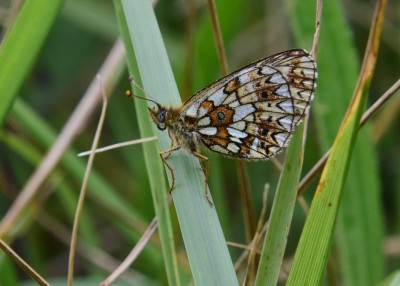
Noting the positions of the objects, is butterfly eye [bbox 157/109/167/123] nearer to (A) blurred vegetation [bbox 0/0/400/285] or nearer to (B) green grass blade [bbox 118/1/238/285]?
(B) green grass blade [bbox 118/1/238/285]

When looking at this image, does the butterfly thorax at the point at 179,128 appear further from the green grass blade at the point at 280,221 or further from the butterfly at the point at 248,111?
the green grass blade at the point at 280,221

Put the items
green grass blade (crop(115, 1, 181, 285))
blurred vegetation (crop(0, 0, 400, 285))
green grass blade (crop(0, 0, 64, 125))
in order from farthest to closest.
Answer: blurred vegetation (crop(0, 0, 400, 285))
green grass blade (crop(0, 0, 64, 125))
green grass blade (crop(115, 1, 181, 285))

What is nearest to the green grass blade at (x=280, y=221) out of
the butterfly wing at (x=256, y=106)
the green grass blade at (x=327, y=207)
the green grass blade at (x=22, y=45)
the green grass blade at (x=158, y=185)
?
the green grass blade at (x=327, y=207)

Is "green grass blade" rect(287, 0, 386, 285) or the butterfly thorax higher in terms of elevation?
the butterfly thorax

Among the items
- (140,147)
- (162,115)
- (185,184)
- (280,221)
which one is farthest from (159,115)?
(140,147)

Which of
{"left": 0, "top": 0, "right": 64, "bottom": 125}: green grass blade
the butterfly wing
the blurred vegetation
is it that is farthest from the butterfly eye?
the blurred vegetation

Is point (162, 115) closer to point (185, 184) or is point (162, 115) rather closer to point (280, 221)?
point (185, 184)

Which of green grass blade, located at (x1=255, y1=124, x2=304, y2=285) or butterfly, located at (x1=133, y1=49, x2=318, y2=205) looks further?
butterfly, located at (x1=133, y1=49, x2=318, y2=205)
